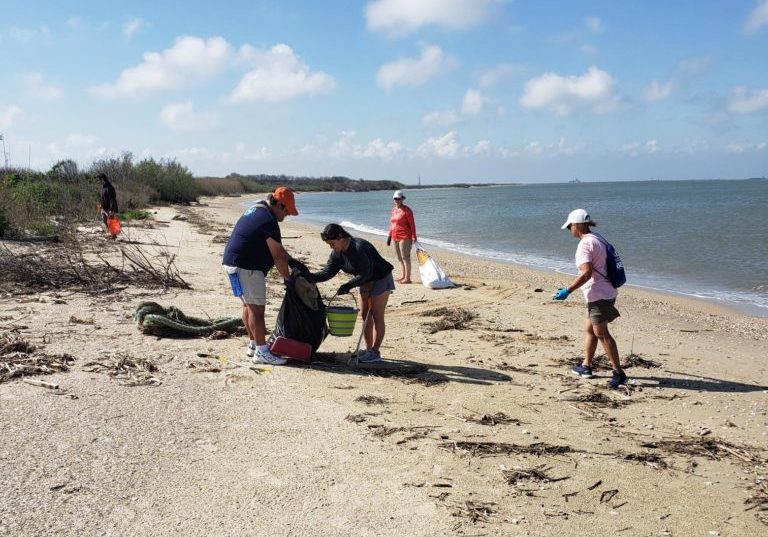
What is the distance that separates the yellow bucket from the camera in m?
6.14

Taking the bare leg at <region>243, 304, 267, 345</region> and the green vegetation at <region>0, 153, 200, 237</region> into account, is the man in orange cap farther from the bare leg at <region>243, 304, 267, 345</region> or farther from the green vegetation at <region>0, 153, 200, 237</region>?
the green vegetation at <region>0, 153, 200, 237</region>

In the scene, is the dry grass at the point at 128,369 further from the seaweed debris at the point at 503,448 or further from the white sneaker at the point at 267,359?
the seaweed debris at the point at 503,448

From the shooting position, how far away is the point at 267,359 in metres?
6.24

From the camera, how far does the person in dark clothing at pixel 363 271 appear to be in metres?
5.89

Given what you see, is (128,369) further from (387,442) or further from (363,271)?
(387,442)

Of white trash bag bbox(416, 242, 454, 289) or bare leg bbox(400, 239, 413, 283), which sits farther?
bare leg bbox(400, 239, 413, 283)

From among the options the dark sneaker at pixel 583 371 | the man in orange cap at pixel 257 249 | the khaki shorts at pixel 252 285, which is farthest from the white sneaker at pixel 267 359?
the dark sneaker at pixel 583 371

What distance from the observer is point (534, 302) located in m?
10.6

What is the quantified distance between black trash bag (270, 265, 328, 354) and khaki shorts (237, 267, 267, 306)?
25 centimetres

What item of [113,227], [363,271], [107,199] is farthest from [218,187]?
[363,271]

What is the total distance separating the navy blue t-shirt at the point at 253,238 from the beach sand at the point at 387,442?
103 centimetres

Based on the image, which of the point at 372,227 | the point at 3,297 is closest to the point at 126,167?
the point at 372,227

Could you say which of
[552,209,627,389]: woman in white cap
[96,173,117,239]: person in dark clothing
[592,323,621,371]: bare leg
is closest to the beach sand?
[592,323,621,371]: bare leg

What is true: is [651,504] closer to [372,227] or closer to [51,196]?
[51,196]
